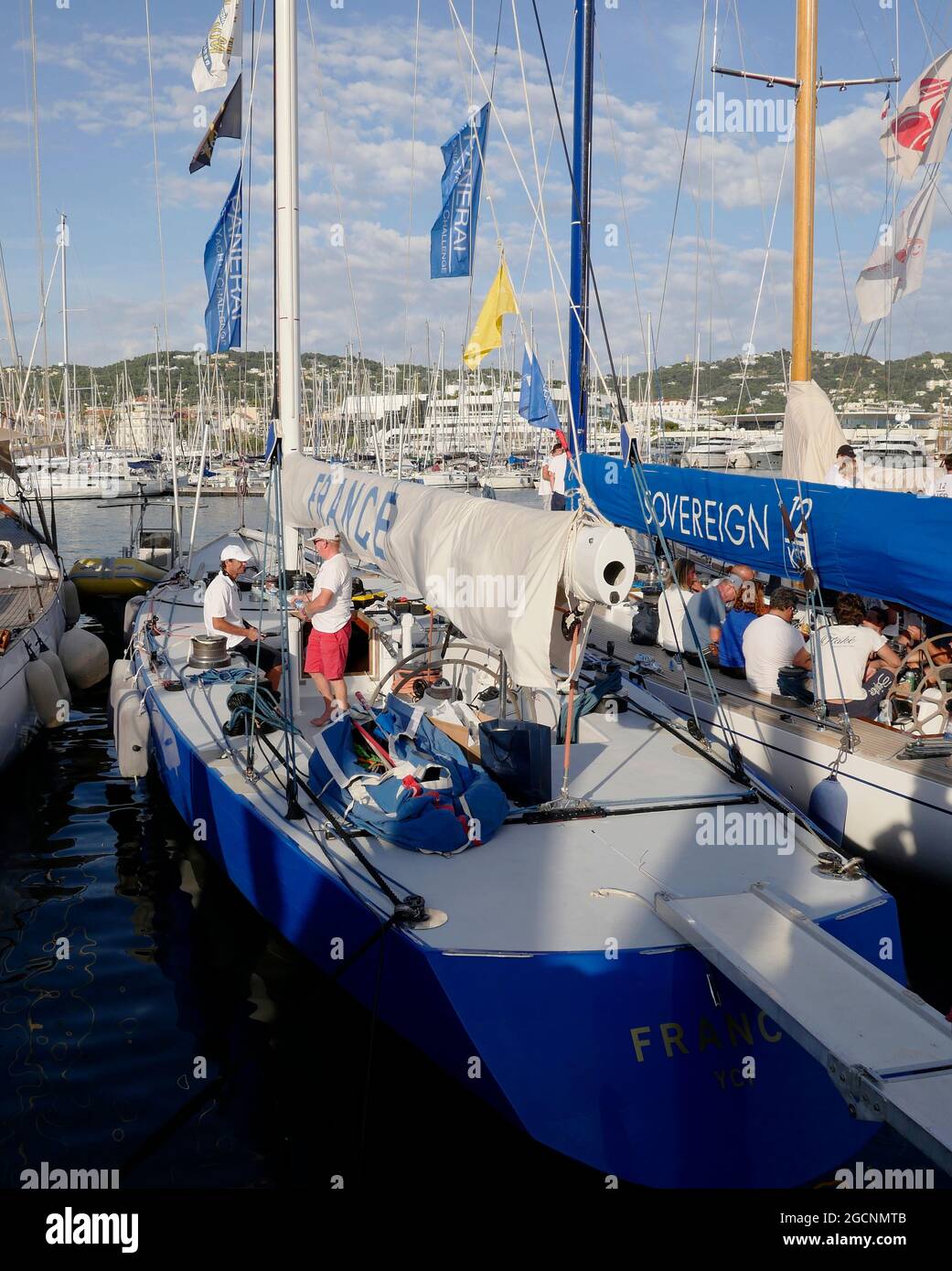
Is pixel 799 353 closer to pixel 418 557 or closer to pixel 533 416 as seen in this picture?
pixel 533 416

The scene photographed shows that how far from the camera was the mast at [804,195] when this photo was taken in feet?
38.3

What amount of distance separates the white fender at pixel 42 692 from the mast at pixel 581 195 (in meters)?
6.36

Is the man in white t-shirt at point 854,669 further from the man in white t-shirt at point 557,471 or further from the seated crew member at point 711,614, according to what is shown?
the man in white t-shirt at point 557,471

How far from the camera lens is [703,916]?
4.27m

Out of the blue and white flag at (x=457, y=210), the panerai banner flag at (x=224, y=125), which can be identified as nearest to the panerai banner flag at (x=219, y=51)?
the panerai banner flag at (x=224, y=125)

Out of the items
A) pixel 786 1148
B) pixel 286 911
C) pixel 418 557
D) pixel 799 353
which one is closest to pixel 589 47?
pixel 799 353

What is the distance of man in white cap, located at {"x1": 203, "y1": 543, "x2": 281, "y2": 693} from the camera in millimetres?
8773

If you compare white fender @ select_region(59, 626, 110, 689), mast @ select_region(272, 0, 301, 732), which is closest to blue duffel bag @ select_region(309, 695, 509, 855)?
mast @ select_region(272, 0, 301, 732)

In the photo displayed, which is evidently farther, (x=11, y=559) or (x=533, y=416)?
(x=11, y=559)

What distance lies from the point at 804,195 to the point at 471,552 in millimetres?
8844

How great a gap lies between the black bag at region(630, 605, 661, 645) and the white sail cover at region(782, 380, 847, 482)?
2.14m

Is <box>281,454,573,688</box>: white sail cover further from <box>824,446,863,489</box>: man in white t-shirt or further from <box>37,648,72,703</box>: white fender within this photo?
<box>37,648,72,703</box>: white fender
